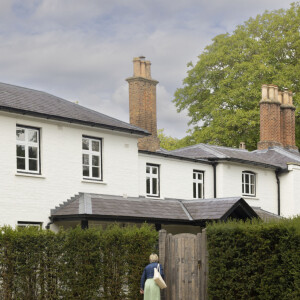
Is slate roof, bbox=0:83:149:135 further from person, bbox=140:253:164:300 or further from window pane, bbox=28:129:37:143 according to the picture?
person, bbox=140:253:164:300

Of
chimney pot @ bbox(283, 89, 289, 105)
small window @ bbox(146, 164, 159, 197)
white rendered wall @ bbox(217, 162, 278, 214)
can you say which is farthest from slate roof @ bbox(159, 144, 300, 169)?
chimney pot @ bbox(283, 89, 289, 105)

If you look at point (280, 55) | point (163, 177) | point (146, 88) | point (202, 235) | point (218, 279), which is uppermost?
point (280, 55)

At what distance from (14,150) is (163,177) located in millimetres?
8592

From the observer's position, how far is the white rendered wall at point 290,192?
3541 cm

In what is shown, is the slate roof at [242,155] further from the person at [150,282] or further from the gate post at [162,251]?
the person at [150,282]

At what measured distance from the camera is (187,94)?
51094 millimetres

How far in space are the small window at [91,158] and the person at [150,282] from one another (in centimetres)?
977

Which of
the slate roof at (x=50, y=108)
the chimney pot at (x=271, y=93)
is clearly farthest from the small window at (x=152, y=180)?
the chimney pot at (x=271, y=93)

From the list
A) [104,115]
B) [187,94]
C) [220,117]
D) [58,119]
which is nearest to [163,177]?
[104,115]

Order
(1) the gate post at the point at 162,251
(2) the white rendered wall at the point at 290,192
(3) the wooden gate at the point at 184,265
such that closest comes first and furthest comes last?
(3) the wooden gate at the point at 184,265
(1) the gate post at the point at 162,251
(2) the white rendered wall at the point at 290,192

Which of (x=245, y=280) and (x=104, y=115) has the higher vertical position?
(x=104, y=115)

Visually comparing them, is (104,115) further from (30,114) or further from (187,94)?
(187,94)

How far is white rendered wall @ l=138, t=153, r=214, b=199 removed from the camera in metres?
28.5

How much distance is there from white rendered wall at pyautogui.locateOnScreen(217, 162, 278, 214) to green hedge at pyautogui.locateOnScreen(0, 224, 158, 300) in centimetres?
1520
